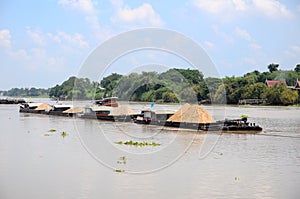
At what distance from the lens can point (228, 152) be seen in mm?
14938

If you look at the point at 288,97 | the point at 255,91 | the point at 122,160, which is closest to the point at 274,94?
the point at 288,97

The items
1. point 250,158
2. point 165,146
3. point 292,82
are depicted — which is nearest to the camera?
point 250,158

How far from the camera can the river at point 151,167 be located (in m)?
9.69

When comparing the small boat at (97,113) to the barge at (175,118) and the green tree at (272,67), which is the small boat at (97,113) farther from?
the green tree at (272,67)

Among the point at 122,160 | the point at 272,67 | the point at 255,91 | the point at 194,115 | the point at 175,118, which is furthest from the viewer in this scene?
the point at 272,67

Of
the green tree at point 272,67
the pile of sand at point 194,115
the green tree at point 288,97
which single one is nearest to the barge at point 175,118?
the pile of sand at point 194,115

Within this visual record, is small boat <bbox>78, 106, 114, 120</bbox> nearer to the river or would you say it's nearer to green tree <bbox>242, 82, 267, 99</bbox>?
the river

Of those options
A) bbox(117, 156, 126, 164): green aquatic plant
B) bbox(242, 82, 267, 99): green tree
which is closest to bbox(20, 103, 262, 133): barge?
bbox(117, 156, 126, 164): green aquatic plant

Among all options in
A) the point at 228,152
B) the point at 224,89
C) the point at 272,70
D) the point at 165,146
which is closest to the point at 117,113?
the point at 165,146

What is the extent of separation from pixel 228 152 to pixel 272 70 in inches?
2349

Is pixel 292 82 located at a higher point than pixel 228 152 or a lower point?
higher

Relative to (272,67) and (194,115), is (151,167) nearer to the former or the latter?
(194,115)

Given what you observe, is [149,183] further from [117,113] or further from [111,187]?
[117,113]

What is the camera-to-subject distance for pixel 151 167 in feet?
40.0
